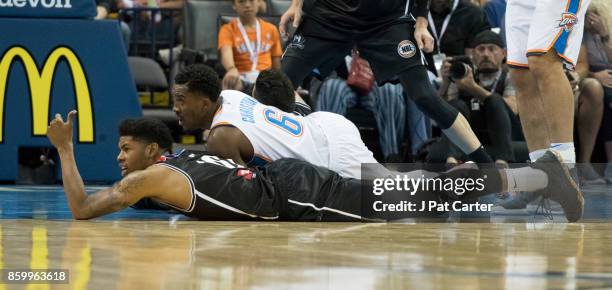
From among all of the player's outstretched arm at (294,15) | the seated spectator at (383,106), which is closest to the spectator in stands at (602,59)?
the seated spectator at (383,106)

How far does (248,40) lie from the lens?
10000 millimetres

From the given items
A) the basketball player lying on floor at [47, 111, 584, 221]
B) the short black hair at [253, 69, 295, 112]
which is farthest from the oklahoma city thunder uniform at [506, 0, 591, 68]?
the short black hair at [253, 69, 295, 112]

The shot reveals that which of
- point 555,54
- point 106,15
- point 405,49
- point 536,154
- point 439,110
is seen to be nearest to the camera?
point 555,54

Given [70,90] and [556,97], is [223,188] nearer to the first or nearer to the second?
[556,97]

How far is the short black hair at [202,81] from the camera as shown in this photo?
5691mm

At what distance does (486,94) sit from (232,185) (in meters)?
4.17

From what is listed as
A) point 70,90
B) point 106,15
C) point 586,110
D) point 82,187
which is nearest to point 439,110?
point 82,187

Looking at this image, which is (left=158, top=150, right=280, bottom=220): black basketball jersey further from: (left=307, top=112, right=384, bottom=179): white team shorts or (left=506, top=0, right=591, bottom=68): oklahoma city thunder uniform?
(left=506, top=0, right=591, bottom=68): oklahoma city thunder uniform

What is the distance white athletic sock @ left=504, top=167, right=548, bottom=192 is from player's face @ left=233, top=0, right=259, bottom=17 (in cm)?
507

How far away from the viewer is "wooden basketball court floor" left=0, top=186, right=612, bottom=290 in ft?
10.3

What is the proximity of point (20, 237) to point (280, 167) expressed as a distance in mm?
1423

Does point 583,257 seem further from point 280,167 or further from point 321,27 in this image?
point 321,27

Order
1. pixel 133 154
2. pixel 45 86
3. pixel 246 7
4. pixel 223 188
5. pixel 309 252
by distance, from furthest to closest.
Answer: pixel 246 7
pixel 45 86
pixel 133 154
pixel 223 188
pixel 309 252

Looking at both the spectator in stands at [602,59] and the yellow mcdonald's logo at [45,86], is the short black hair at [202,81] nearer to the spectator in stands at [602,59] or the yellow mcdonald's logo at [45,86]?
the yellow mcdonald's logo at [45,86]
